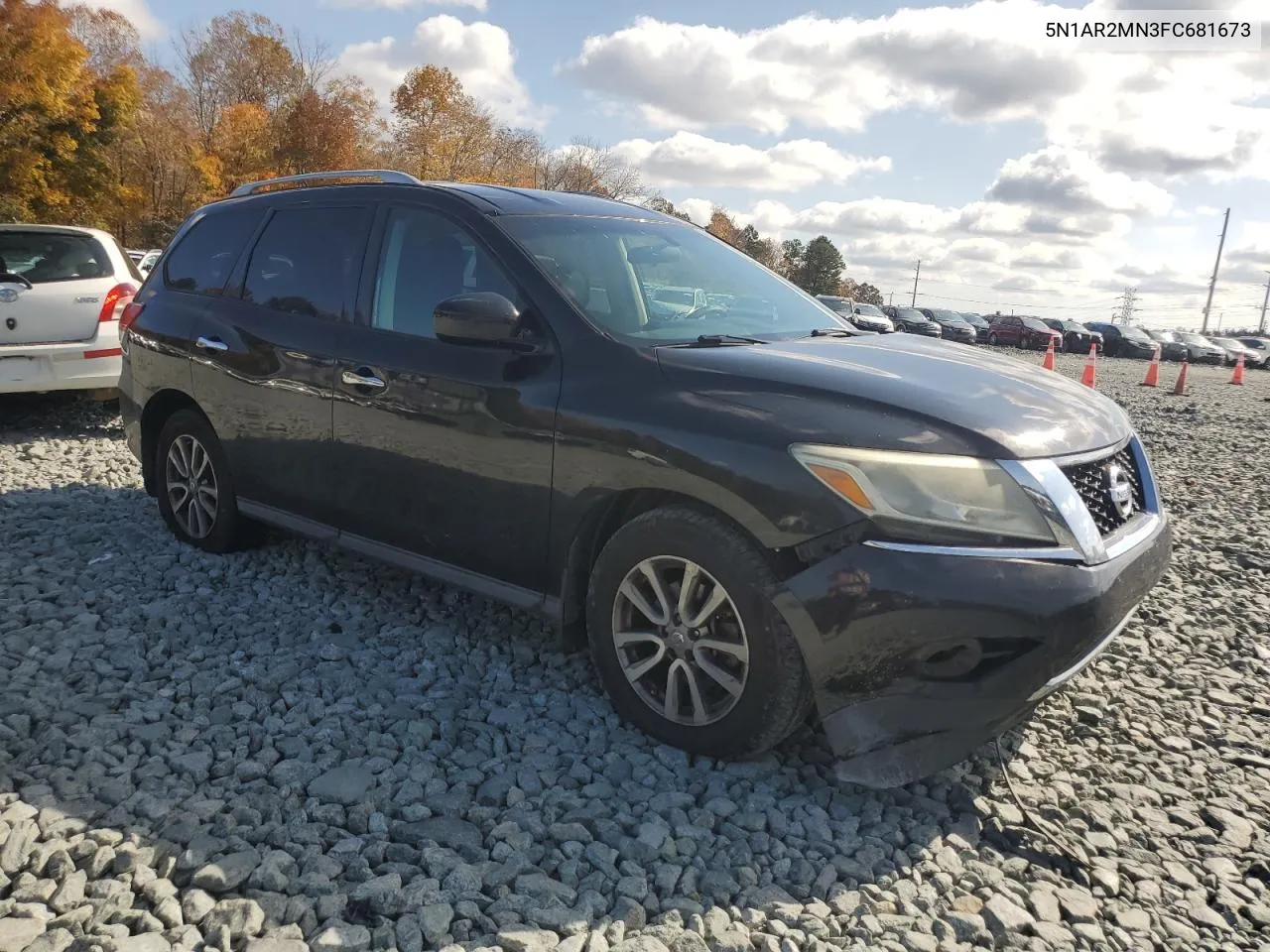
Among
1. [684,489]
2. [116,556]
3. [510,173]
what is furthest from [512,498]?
[510,173]

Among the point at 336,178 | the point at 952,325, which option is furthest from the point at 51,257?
the point at 952,325

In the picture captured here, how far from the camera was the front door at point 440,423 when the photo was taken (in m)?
3.31

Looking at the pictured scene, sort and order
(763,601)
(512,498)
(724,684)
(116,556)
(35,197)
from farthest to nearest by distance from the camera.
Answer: (35,197)
(116,556)
(512,498)
(724,684)
(763,601)

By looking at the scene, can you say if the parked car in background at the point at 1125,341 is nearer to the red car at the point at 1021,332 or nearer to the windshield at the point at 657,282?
the red car at the point at 1021,332

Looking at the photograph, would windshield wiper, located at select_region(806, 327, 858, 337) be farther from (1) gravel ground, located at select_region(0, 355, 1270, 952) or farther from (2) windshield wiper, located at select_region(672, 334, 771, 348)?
(1) gravel ground, located at select_region(0, 355, 1270, 952)

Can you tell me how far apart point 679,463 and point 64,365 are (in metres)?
6.33

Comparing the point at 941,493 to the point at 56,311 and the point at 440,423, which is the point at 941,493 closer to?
the point at 440,423

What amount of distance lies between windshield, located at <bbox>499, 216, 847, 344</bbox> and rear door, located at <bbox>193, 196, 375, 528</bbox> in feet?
3.14

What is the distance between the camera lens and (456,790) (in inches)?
113

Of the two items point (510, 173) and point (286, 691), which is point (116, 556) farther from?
point (510, 173)

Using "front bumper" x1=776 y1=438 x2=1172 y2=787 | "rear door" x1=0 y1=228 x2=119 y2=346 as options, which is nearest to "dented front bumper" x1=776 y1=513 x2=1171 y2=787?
"front bumper" x1=776 y1=438 x2=1172 y2=787

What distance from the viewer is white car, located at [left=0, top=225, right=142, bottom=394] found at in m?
7.10

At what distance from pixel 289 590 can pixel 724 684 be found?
97.7 inches

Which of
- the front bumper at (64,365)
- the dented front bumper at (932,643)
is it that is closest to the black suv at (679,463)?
the dented front bumper at (932,643)
